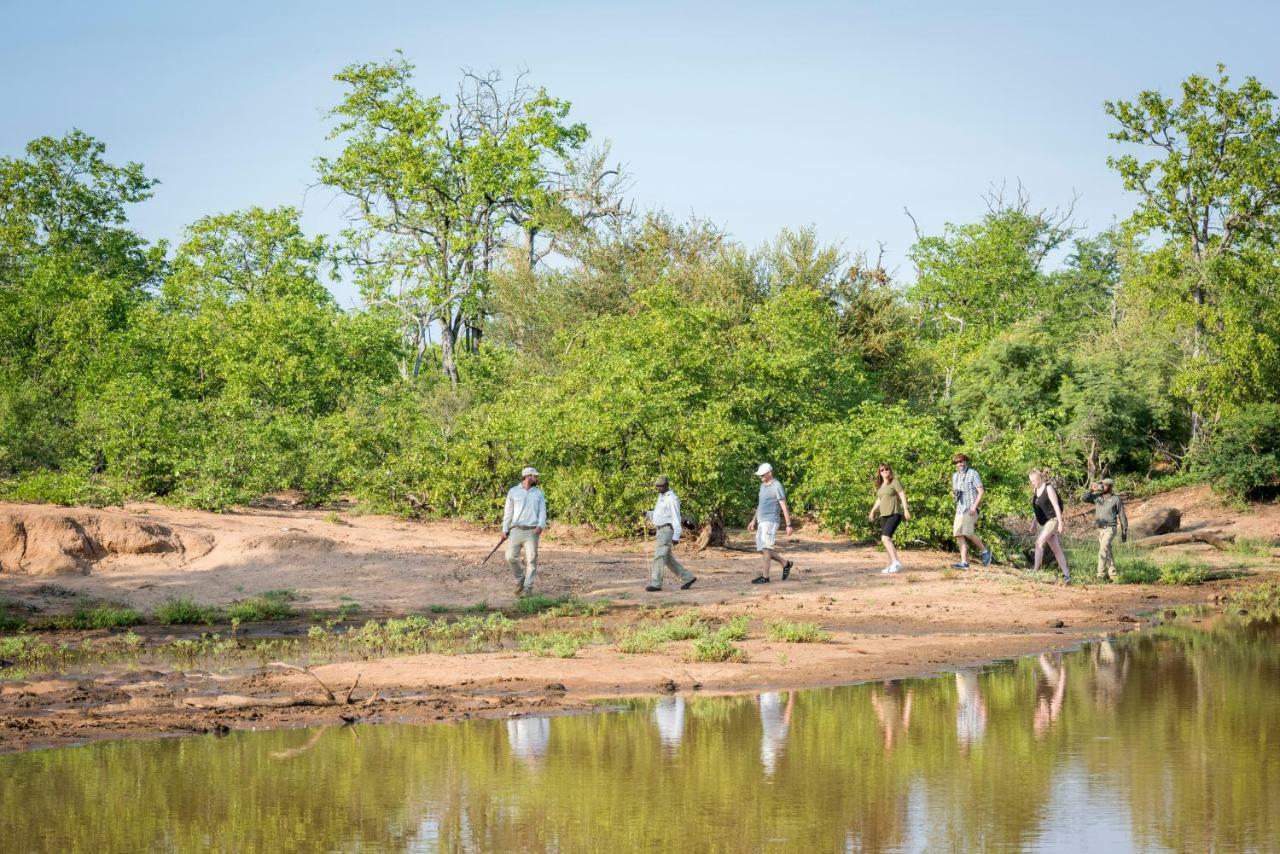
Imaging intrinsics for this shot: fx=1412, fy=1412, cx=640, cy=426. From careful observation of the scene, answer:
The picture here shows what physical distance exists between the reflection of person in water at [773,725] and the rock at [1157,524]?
20.3 metres

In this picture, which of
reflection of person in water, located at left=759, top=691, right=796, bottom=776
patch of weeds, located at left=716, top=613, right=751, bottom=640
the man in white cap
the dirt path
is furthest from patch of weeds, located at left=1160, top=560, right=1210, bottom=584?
reflection of person in water, located at left=759, top=691, right=796, bottom=776

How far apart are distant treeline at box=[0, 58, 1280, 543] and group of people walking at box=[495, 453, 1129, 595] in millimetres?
1711

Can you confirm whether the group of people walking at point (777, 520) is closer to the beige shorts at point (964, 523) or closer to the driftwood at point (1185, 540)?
the beige shorts at point (964, 523)

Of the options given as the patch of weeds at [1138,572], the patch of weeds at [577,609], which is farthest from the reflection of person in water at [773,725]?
the patch of weeds at [1138,572]

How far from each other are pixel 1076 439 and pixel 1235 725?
2677cm

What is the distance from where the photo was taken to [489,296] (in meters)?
46.6

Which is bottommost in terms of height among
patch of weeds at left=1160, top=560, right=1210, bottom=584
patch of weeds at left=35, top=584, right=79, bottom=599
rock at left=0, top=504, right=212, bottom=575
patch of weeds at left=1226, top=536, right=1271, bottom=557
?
patch of weeds at left=35, top=584, right=79, bottom=599

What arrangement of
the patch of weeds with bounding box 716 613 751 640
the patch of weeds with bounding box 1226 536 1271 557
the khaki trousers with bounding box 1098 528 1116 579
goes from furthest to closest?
the patch of weeds with bounding box 1226 536 1271 557 < the khaki trousers with bounding box 1098 528 1116 579 < the patch of weeds with bounding box 716 613 751 640

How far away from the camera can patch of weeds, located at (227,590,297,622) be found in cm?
1672

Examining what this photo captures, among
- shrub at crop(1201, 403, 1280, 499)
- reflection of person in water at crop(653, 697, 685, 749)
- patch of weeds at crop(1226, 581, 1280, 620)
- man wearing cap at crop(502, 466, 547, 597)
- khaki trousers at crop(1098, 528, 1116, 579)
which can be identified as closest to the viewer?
reflection of person in water at crop(653, 697, 685, 749)

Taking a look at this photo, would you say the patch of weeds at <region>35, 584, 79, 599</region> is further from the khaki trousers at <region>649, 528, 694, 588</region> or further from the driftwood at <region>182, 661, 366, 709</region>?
the khaki trousers at <region>649, 528, 694, 588</region>

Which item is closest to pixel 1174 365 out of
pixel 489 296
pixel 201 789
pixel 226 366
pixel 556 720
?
pixel 489 296

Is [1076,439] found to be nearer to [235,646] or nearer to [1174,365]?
[1174,365]

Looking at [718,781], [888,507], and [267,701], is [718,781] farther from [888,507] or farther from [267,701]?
[888,507]
